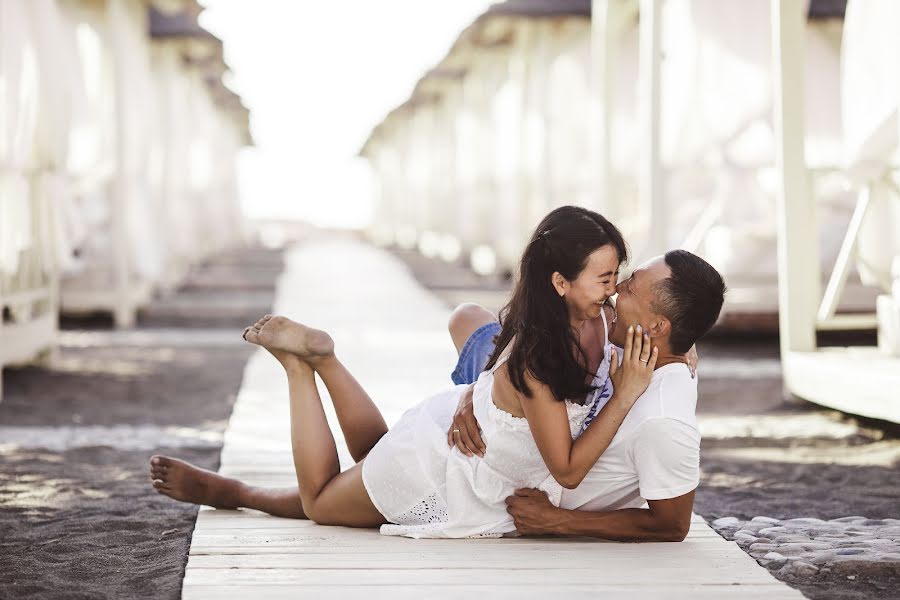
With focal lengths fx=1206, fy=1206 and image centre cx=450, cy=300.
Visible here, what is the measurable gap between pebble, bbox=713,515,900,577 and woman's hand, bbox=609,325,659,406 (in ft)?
2.05

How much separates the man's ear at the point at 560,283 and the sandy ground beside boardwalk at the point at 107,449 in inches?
44.8

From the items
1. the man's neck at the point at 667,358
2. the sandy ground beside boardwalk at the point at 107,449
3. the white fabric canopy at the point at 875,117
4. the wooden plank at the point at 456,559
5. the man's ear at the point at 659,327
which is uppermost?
the white fabric canopy at the point at 875,117

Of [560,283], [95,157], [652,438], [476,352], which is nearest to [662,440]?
[652,438]

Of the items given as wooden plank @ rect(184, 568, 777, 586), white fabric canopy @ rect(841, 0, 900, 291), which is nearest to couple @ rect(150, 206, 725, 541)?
wooden plank @ rect(184, 568, 777, 586)

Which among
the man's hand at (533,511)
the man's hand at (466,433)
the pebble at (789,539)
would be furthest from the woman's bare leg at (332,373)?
the pebble at (789,539)

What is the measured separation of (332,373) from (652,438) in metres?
1.06

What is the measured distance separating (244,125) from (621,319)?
102 feet

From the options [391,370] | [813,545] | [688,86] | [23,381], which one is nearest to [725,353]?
[688,86]

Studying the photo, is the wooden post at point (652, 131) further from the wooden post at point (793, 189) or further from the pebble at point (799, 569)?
the pebble at point (799, 569)

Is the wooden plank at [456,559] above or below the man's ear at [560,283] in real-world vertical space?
below

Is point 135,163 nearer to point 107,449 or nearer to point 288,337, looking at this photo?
point 107,449

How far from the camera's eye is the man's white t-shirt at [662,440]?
2.90 meters

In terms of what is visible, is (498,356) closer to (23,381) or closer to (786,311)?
(786,311)

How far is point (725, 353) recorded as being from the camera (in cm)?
870
